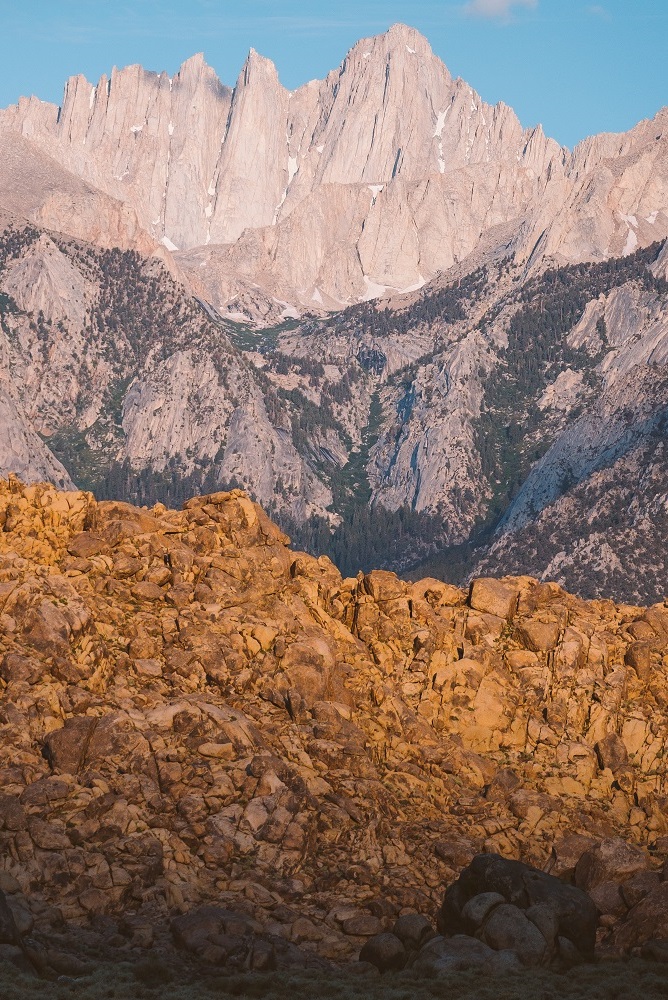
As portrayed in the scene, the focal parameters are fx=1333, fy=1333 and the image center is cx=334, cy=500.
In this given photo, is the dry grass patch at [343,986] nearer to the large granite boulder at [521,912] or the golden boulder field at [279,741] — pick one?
the golden boulder field at [279,741]

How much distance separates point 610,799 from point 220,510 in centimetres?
3044

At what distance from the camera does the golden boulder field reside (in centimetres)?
5941

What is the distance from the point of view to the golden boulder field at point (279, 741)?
59.4 metres

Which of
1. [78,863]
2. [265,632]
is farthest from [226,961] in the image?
[265,632]

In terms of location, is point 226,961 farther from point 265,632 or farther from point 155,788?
point 265,632

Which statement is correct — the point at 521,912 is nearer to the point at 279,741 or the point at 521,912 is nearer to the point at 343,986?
the point at 343,986

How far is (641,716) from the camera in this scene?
78.1 meters

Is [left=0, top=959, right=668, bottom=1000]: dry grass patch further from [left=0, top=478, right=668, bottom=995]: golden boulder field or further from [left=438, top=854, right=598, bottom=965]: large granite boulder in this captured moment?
[left=438, top=854, right=598, bottom=965]: large granite boulder

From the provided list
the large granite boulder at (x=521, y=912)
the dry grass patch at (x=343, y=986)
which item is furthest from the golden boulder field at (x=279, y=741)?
the large granite boulder at (x=521, y=912)

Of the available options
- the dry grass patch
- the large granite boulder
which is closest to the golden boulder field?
the dry grass patch

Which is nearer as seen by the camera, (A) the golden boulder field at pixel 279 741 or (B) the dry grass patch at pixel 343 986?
(B) the dry grass patch at pixel 343 986

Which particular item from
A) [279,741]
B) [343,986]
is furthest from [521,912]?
[279,741]

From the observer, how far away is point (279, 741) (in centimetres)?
6994

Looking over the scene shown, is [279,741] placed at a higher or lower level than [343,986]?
higher
